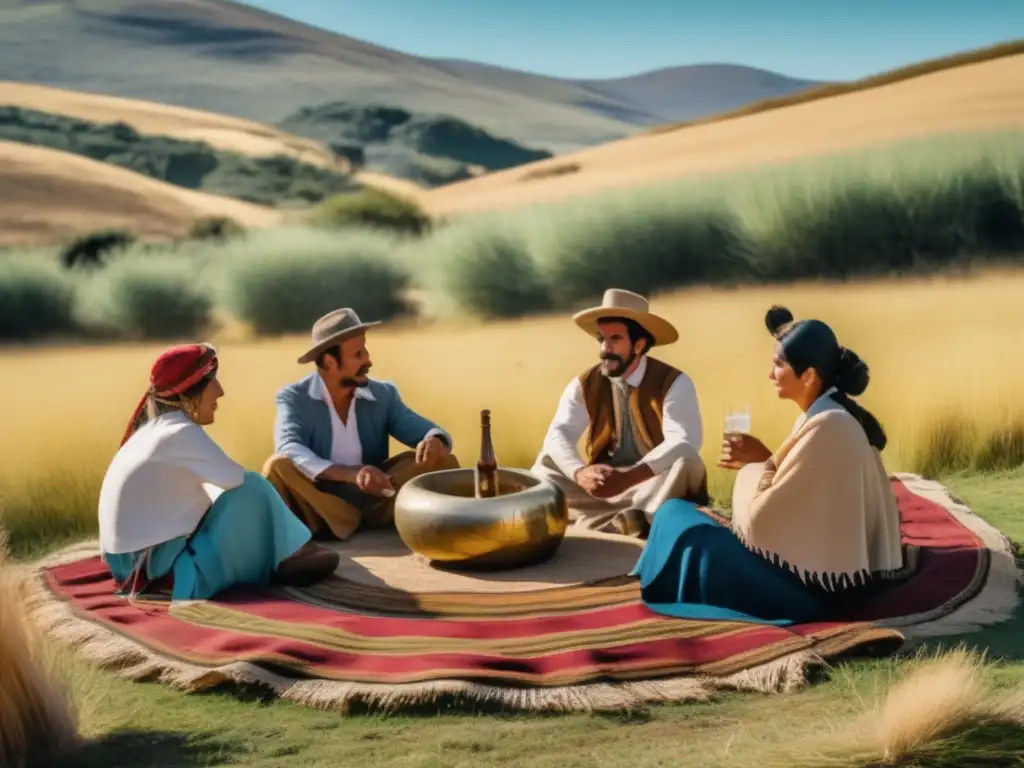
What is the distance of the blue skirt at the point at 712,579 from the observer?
4738mm

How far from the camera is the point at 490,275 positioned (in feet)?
57.1

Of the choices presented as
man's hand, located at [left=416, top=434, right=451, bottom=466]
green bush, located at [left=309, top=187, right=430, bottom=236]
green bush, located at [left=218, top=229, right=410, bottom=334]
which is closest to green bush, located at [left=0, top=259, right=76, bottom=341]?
green bush, located at [left=218, top=229, right=410, bottom=334]

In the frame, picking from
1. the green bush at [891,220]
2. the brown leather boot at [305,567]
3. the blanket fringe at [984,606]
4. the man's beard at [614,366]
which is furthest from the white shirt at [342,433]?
the green bush at [891,220]

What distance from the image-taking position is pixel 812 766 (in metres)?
3.39

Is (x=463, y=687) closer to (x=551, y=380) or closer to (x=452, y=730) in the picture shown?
(x=452, y=730)

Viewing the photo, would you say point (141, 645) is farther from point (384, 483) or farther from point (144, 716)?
point (384, 483)

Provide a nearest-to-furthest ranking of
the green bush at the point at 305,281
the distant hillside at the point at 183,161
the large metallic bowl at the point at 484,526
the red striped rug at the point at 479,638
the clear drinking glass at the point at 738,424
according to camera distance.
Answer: the red striped rug at the point at 479,638 < the clear drinking glass at the point at 738,424 < the large metallic bowl at the point at 484,526 < the green bush at the point at 305,281 < the distant hillside at the point at 183,161

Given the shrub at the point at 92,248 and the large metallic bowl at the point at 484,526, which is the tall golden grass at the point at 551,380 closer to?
the large metallic bowl at the point at 484,526

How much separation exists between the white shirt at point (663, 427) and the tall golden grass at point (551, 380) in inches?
48.1

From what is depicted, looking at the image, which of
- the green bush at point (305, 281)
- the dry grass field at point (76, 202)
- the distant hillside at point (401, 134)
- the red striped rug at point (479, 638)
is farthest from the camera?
the distant hillside at point (401, 134)

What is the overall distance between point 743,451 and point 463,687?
1410 mm

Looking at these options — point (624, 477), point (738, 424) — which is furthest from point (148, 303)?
point (738, 424)

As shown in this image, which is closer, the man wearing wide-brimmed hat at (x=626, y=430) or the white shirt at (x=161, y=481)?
the white shirt at (x=161, y=481)

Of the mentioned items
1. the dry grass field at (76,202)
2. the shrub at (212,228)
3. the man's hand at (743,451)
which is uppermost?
the dry grass field at (76,202)
